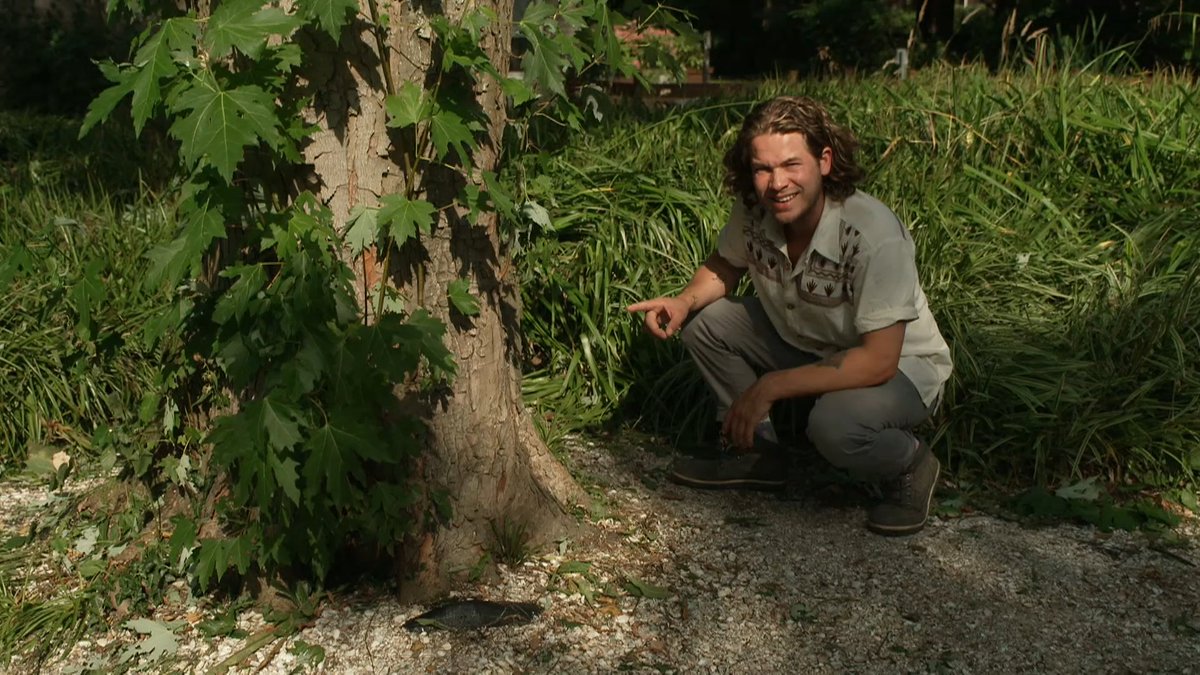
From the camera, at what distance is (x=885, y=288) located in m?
3.70

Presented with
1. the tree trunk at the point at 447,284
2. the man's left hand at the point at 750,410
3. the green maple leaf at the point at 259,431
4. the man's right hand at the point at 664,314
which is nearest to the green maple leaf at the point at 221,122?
the tree trunk at the point at 447,284

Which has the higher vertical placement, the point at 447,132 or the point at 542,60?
the point at 542,60

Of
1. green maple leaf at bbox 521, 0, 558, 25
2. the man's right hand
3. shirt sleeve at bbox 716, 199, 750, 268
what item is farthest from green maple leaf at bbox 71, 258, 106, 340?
shirt sleeve at bbox 716, 199, 750, 268

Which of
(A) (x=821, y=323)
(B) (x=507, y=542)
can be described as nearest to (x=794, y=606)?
(B) (x=507, y=542)

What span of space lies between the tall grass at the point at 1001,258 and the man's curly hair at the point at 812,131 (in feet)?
2.33

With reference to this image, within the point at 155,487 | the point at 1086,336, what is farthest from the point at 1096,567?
the point at 155,487

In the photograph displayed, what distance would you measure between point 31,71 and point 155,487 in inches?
319

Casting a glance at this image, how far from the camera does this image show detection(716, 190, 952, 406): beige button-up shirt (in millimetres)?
3715

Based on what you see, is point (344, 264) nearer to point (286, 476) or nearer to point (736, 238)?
point (286, 476)

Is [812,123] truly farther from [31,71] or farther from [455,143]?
[31,71]

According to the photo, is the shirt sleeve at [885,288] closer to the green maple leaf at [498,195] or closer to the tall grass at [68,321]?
the green maple leaf at [498,195]

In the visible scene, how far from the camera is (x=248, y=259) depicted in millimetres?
3199

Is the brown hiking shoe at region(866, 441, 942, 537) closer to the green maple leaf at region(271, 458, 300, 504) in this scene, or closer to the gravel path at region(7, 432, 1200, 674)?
the gravel path at region(7, 432, 1200, 674)

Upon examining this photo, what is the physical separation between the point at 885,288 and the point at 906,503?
29.2 inches
